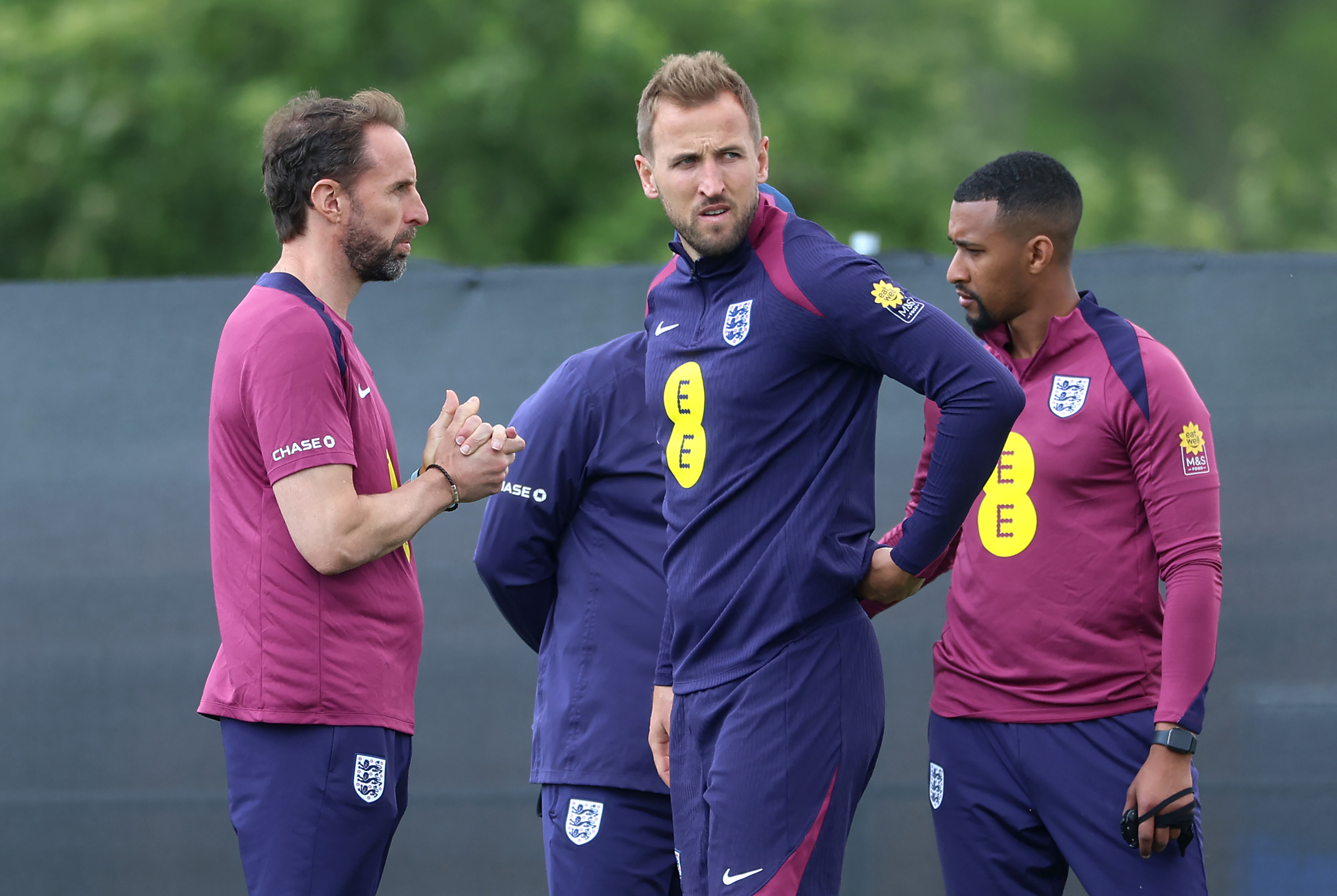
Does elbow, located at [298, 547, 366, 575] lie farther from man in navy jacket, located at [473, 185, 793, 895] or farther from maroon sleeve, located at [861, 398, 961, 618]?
maroon sleeve, located at [861, 398, 961, 618]

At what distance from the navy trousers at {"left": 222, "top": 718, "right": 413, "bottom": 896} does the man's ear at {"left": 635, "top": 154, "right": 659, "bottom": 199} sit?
1074 millimetres

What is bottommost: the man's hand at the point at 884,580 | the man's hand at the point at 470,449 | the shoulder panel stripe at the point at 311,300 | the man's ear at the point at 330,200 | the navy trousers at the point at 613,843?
the navy trousers at the point at 613,843

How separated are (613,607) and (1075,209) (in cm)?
123

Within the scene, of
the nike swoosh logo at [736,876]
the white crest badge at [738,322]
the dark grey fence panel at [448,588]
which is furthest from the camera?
the dark grey fence panel at [448,588]

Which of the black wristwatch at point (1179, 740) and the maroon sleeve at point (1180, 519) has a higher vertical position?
the maroon sleeve at point (1180, 519)

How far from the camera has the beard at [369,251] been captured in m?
2.44

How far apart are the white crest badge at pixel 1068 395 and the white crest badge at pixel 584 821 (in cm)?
118

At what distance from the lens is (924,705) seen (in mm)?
3467

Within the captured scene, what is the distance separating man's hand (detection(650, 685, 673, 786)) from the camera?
7.47ft

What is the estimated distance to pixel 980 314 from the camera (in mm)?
2635

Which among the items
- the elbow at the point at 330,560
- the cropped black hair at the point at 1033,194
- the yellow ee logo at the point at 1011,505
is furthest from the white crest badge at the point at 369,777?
the cropped black hair at the point at 1033,194

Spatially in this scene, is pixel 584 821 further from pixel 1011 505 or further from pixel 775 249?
pixel 775 249

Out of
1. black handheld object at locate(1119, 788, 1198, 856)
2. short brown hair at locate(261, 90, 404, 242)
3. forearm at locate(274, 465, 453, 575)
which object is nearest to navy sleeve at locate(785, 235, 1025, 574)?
black handheld object at locate(1119, 788, 1198, 856)

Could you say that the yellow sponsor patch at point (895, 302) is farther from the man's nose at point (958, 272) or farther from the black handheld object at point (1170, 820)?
the black handheld object at point (1170, 820)
